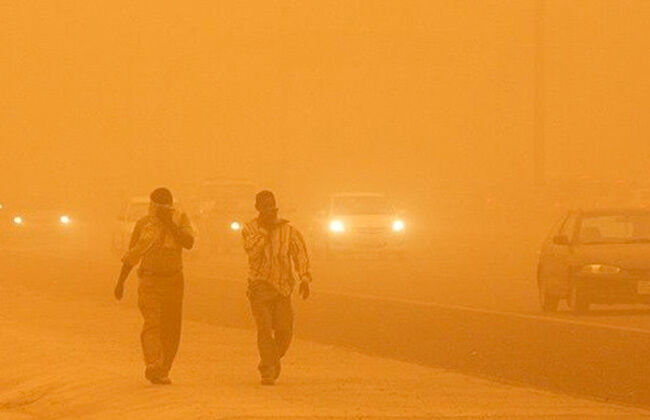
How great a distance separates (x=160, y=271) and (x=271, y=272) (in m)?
0.94

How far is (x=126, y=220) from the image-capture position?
157 ft

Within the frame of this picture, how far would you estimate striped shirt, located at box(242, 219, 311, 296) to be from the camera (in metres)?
17.0

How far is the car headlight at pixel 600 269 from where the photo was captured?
87.1 ft

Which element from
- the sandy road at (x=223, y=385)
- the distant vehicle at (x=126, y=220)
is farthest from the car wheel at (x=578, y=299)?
the distant vehicle at (x=126, y=220)

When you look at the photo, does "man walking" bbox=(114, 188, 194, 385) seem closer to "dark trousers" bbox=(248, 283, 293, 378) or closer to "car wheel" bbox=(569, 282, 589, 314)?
"dark trousers" bbox=(248, 283, 293, 378)

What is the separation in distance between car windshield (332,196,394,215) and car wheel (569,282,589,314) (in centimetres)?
2103

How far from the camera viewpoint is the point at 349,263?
1809 inches

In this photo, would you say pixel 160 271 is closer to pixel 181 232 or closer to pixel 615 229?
pixel 181 232

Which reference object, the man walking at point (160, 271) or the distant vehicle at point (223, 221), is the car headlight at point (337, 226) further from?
the man walking at point (160, 271)

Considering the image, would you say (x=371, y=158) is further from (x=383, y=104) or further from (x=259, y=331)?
(x=259, y=331)

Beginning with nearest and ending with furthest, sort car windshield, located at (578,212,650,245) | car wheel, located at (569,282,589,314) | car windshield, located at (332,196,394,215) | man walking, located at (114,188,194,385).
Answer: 1. man walking, located at (114,188,194,385)
2. car wheel, located at (569,282,589,314)
3. car windshield, located at (578,212,650,245)
4. car windshield, located at (332,196,394,215)

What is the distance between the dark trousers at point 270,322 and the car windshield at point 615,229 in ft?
35.8

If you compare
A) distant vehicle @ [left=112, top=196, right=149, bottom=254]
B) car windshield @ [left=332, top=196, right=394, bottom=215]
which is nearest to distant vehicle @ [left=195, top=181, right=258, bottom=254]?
distant vehicle @ [left=112, top=196, right=149, bottom=254]

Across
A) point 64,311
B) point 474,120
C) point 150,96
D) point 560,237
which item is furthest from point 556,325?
point 150,96
